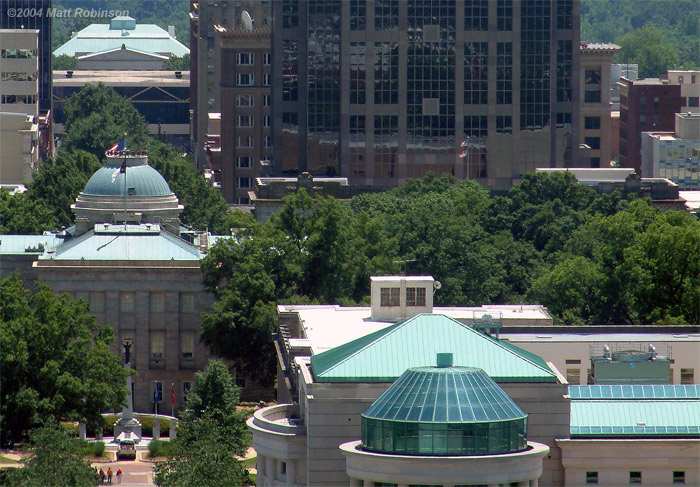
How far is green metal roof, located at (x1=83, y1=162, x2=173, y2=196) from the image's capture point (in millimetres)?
177875

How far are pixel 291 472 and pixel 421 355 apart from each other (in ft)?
25.9

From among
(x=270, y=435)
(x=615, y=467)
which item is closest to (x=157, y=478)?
(x=270, y=435)

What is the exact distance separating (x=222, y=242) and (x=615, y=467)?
7129 cm

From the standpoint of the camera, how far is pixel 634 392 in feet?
340

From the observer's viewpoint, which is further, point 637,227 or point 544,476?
point 637,227

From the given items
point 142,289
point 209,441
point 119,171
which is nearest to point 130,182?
point 119,171

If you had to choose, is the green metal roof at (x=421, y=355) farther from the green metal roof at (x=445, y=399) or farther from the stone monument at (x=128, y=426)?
the stone monument at (x=128, y=426)

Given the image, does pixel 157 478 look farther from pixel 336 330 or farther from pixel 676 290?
pixel 676 290

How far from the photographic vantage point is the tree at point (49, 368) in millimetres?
131875

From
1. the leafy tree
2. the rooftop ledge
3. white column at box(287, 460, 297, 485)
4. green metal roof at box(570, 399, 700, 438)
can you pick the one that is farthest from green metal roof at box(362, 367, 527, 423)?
the leafy tree

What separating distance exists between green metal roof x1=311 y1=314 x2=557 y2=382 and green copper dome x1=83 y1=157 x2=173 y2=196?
7636 cm

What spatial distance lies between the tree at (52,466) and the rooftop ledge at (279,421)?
14.2m

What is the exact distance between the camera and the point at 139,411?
537 feet

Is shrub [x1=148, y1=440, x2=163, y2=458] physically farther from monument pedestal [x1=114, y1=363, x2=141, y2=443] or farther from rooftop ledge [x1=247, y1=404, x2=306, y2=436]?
rooftop ledge [x1=247, y1=404, x2=306, y2=436]
